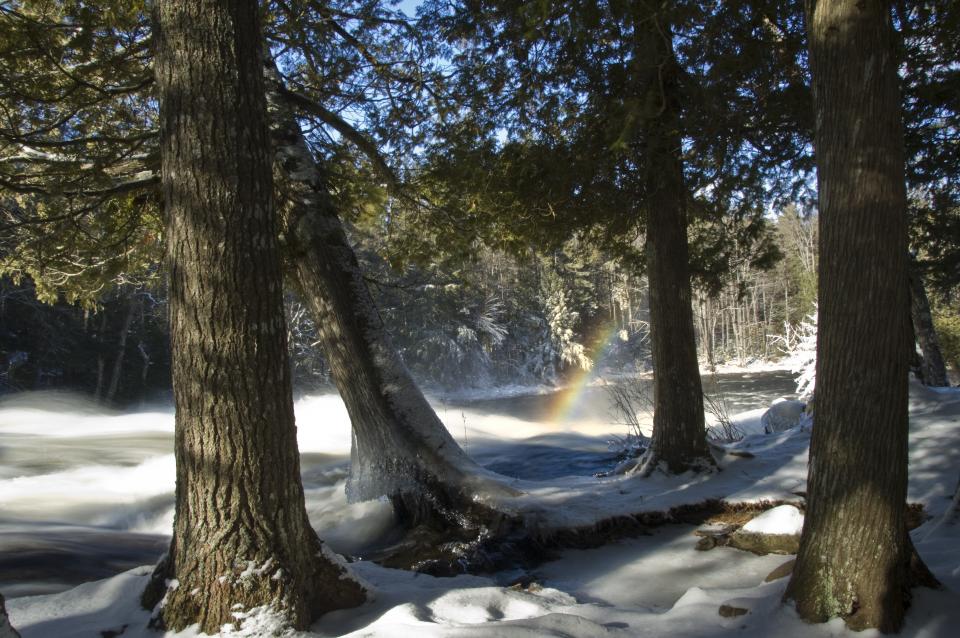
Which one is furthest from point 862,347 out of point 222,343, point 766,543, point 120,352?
point 120,352

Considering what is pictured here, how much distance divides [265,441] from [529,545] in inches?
140

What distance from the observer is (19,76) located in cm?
568

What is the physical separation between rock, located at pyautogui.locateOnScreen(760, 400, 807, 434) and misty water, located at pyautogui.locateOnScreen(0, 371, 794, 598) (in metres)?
1.86

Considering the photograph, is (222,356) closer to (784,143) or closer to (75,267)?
(75,267)

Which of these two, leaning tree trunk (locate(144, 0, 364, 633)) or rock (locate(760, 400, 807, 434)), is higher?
leaning tree trunk (locate(144, 0, 364, 633))

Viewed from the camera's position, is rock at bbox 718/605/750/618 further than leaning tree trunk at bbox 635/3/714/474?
No

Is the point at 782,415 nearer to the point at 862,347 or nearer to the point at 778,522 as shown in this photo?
the point at 778,522

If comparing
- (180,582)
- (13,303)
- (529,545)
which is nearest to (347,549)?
(529,545)

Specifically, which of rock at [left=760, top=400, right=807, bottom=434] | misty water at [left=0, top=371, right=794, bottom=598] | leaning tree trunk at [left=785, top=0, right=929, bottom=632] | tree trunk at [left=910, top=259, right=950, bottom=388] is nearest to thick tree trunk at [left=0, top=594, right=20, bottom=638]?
leaning tree trunk at [left=785, top=0, right=929, bottom=632]

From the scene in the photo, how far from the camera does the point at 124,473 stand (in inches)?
444

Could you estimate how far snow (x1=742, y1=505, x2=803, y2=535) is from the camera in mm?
5371

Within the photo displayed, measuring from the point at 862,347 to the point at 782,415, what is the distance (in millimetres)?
10514

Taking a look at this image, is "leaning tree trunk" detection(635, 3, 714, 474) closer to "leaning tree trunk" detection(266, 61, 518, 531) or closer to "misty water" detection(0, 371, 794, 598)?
"leaning tree trunk" detection(266, 61, 518, 531)

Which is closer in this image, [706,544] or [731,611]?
[731,611]
